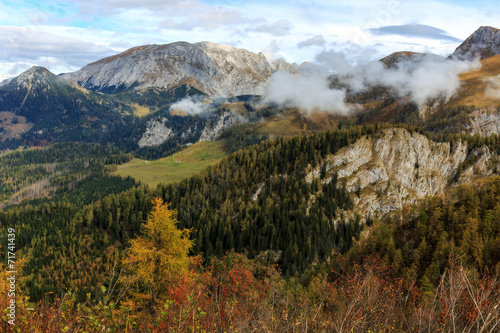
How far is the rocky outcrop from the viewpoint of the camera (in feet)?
572

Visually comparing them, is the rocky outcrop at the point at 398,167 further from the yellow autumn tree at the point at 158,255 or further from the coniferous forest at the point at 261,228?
the yellow autumn tree at the point at 158,255

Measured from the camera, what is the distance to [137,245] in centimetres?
3469

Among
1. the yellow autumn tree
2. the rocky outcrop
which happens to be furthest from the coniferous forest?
the rocky outcrop

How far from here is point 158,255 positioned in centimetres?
3553

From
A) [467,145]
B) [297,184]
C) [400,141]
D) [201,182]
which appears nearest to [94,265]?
[201,182]

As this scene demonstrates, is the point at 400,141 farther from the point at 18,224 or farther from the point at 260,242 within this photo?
the point at 18,224

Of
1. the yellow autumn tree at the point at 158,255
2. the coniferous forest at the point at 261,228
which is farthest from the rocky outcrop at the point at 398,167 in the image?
the yellow autumn tree at the point at 158,255

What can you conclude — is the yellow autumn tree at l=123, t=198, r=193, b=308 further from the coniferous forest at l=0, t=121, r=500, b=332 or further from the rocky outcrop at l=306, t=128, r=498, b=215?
the rocky outcrop at l=306, t=128, r=498, b=215

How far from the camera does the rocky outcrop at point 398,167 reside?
174 meters

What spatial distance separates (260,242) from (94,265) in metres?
77.5

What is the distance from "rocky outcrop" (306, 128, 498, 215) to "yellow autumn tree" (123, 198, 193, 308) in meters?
141

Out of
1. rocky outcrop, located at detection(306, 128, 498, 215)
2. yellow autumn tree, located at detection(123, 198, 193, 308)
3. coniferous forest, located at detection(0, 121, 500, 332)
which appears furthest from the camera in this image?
rocky outcrop, located at detection(306, 128, 498, 215)

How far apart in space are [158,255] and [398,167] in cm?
19120

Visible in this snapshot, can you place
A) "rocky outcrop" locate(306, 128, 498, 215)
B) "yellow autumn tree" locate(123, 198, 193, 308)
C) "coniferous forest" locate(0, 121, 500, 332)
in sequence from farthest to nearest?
"rocky outcrop" locate(306, 128, 498, 215) < "coniferous forest" locate(0, 121, 500, 332) < "yellow autumn tree" locate(123, 198, 193, 308)
